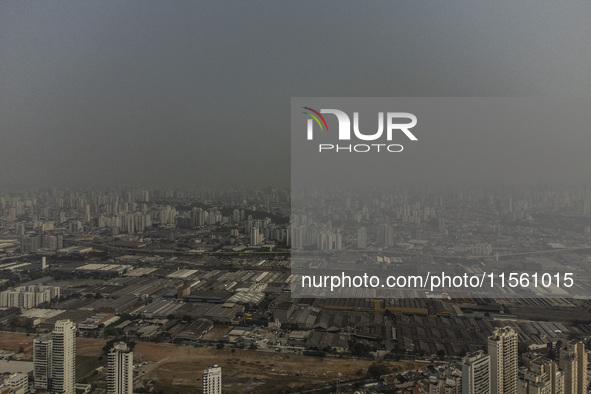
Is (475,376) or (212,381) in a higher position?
(475,376)

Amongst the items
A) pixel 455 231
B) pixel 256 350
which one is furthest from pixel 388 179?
pixel 256 350

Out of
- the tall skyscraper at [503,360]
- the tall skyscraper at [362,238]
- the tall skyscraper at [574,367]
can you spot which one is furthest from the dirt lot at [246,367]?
the tall skyscraper at [574,367]

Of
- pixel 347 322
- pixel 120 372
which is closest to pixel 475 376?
pixel 347 322

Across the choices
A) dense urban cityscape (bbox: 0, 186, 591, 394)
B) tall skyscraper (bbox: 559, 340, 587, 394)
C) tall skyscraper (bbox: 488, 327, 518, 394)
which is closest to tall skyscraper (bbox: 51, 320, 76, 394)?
dense urban cityscape (bbox: 0, 186, 591, 394)

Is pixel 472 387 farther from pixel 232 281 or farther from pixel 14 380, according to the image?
pixel 14 380

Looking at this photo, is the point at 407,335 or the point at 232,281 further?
the point at 232,281

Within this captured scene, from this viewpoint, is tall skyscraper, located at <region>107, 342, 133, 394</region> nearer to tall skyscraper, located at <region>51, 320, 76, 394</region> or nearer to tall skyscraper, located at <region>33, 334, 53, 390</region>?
tall skyscraper, located at <region>51, 320, 76, 394</region>

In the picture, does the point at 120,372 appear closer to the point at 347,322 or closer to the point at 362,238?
the point at 347,322
